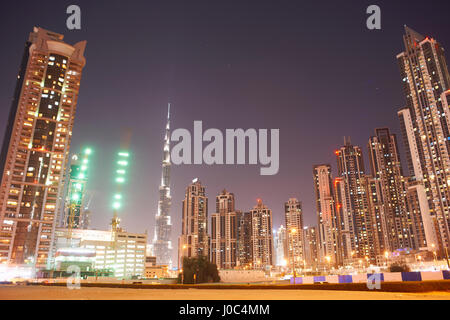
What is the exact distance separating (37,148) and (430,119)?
187178 mm

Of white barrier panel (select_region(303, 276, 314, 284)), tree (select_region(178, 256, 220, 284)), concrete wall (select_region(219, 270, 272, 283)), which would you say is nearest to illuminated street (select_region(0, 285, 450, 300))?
white barrier panel (select_region(303, 276, 314, 284))

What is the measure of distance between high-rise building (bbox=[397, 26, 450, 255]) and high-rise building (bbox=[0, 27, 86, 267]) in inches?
6879

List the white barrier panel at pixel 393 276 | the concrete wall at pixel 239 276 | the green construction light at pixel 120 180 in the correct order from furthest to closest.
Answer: the green construction light at pixel 120 180
the concrete wall at pixel 239 276
the white barrier panel at pixel 393 276

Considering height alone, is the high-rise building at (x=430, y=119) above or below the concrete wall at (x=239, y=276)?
above

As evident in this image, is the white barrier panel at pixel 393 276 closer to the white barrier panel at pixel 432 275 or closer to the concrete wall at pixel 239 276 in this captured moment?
A: the white barrier panel at pixel 432 275

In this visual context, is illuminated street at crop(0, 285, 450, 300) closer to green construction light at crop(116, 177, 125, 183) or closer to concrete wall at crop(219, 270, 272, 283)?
concrete wall at crop(219, 270, 272, 283)

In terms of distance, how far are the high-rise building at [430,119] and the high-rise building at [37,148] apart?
174730mm

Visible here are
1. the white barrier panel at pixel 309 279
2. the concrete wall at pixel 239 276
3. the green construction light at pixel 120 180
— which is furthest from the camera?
the green construction light at pixel 120 180

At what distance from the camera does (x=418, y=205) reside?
178m

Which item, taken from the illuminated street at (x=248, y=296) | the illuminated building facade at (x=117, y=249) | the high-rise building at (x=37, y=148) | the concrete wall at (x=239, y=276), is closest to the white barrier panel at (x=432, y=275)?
the illuminated street at (x=248, y=296)

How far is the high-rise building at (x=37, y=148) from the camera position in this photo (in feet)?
405

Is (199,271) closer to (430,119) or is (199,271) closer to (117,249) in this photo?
(117,249)

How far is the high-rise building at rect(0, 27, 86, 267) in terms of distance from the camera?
124 metres
